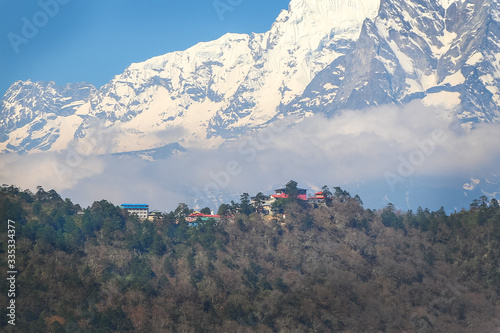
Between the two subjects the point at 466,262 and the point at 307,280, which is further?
the point at 466,262

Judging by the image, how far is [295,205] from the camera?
178 metres

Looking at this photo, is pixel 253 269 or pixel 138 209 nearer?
pixel 253 269

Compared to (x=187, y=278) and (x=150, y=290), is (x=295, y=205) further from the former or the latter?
(x=150, y=290)

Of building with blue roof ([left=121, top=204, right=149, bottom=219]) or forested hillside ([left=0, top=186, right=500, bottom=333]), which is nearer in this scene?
forested hillside ([left=0, top=186, right=500, bottom=333])

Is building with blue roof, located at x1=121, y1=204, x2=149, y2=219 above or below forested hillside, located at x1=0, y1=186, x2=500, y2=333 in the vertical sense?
above

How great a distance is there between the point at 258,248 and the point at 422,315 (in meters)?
38.2

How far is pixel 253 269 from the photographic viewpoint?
14388cm

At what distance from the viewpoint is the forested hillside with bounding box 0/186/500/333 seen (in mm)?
116000

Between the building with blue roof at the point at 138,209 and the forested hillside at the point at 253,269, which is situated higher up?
the building with blue roof at the point at 138,209

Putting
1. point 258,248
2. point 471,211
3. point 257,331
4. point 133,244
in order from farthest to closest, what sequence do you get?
point 471,211
point 258,248
point 133,244
point 257,331

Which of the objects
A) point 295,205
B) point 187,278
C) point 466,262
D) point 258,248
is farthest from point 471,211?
point 187,278

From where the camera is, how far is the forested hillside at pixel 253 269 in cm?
11600

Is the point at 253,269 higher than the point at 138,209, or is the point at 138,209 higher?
the point at 138,209

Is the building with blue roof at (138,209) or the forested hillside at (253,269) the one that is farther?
the building with blue roof at (138,209)
